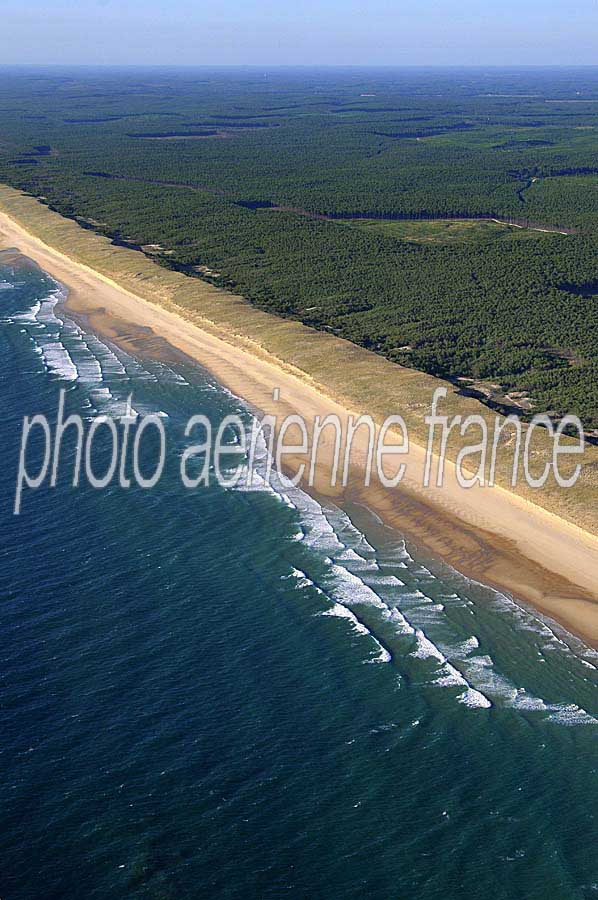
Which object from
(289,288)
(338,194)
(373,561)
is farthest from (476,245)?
(373,561)

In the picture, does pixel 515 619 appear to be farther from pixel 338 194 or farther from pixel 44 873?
pixel 338 194

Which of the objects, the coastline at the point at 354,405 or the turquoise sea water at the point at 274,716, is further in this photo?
the coastline at the point at 354,405

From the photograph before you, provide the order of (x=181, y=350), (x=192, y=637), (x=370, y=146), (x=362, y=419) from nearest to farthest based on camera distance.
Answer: (x=192, y=637) → (x=362, y=419) → (x=181, y=350) → (x=370, y=146)

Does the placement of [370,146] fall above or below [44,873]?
above

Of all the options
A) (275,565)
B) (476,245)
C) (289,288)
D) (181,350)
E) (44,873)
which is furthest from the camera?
(476,245)

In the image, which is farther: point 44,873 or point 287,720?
point 287,720
